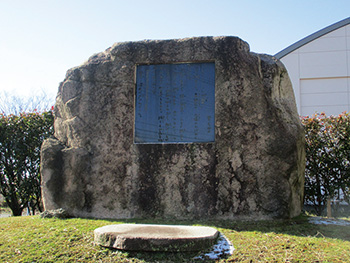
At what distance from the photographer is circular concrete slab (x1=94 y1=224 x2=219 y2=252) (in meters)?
3.72

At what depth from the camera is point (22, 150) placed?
7.50 meters

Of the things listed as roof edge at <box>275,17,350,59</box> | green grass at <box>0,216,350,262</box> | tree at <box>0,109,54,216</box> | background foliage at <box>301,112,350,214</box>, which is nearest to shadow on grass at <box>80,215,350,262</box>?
green grass at <box>0,216,350,262</box>

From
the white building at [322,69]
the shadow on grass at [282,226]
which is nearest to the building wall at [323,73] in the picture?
the white building at [322,69]

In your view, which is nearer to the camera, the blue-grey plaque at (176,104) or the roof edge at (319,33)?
the blue-grey plaque at (176,104)

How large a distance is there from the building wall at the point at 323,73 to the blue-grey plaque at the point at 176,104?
9.53 m

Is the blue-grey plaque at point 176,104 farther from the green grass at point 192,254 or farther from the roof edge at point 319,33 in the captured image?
the roof edge at point 319,33

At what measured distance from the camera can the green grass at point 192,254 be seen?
3.71 metres

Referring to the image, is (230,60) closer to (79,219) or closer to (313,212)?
(79,219)

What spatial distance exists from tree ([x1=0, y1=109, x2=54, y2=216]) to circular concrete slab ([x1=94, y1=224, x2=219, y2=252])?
4.26 m

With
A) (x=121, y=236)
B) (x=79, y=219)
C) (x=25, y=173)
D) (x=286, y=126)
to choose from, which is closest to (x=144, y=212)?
(x=79, y=219)

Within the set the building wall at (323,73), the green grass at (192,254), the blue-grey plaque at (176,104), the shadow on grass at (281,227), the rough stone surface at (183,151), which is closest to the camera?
the green grass at (192,254)

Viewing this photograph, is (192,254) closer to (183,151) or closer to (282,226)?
(282,226)

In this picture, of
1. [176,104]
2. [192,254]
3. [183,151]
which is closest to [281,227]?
[192,254]

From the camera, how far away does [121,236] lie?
379 cm
